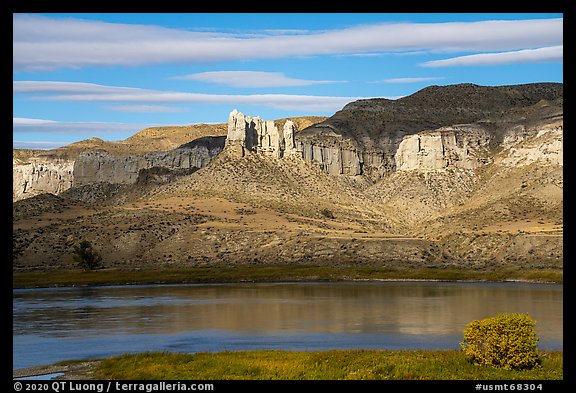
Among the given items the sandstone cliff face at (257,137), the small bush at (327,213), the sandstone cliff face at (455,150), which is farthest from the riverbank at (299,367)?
the sandstone cliff face at (455,150)

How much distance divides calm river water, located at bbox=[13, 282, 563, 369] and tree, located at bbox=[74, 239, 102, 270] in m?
22.4

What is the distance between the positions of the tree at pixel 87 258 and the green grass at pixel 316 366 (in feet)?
268

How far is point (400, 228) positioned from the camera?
16600 centimetres

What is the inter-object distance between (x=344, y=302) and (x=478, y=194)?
323 feet

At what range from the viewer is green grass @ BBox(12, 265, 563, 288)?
105 metres

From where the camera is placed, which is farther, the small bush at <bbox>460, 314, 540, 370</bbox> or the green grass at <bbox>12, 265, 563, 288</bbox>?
the green grass at <bbox>12, 265, 563, 288</bbox>

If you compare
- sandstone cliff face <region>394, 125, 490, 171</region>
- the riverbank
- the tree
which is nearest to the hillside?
sandstone cliff face <region>394, 125, 490, 171</region>

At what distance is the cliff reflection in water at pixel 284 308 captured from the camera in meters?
56.0

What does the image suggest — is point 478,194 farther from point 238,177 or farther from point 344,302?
A: point 344,302

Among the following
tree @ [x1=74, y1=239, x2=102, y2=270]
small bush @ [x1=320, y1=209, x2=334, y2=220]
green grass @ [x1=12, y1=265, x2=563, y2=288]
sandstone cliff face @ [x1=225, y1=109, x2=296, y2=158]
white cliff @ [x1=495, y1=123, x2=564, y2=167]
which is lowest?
green grass @ [x1=12, y1=265, x2=563, y2=288]

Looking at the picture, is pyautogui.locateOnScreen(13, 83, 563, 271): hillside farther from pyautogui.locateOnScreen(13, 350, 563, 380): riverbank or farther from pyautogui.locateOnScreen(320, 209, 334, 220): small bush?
pyautogui.locateOnScreen(13, 350, 563, 380): riverbank

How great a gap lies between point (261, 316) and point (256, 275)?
1853 inches

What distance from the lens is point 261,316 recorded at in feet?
209
